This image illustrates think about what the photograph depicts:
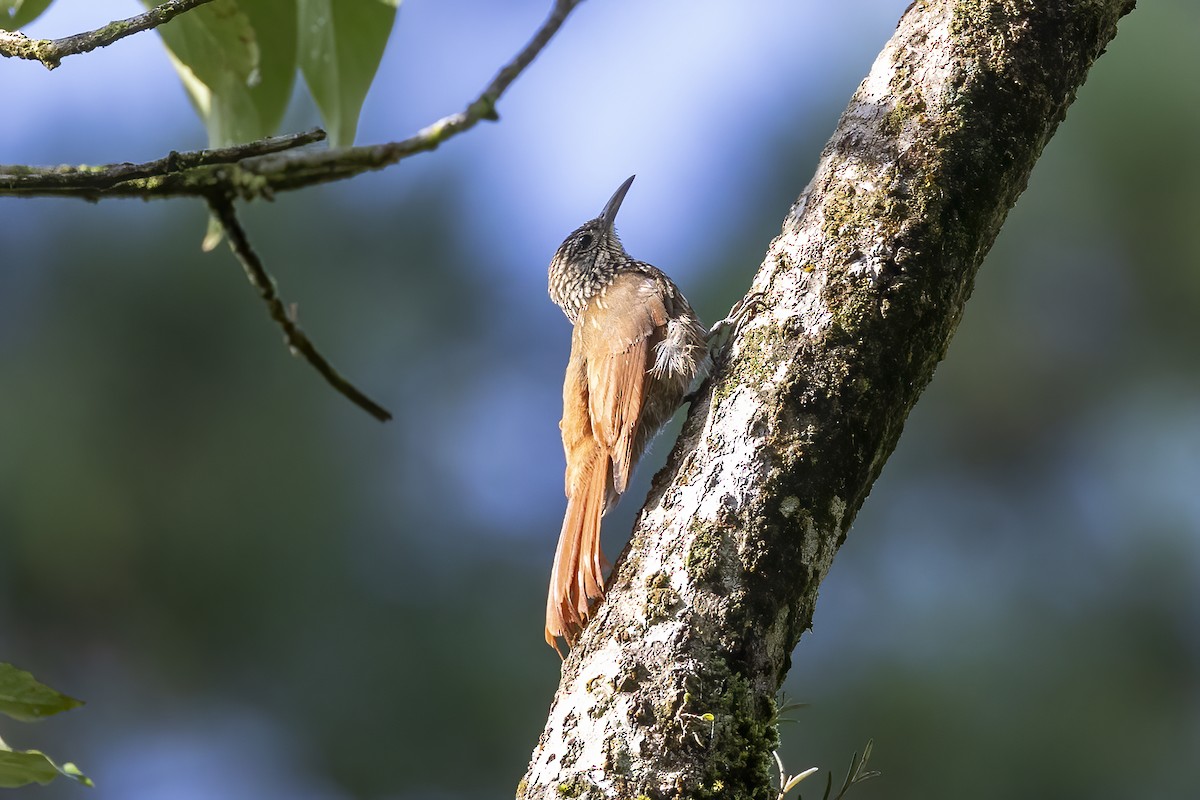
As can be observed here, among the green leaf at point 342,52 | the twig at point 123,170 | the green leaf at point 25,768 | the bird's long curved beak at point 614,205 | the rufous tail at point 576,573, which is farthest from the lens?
the bird's long curved beak at point 614,205

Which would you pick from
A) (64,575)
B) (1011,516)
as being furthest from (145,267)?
(1011,516)

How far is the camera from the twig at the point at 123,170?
1484mm

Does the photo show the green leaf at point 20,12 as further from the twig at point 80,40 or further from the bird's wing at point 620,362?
the bird's wing at point 620,362

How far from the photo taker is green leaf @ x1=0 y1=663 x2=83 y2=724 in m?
1.29

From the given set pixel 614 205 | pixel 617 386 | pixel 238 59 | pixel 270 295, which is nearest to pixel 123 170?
pixel 270 295

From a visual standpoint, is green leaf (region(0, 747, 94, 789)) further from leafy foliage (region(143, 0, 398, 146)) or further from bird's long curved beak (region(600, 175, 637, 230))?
bird's long curved beak (region(600, 175, 637, 230))

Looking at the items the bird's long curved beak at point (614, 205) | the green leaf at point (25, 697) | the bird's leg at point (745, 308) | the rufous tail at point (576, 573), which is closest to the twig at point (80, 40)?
the green leaf at point (25, 697)

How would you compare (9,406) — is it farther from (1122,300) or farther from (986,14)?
(1122,300)

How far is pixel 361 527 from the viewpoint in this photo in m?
9.59

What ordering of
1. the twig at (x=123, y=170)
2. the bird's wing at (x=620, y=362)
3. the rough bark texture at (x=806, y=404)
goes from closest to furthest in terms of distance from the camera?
the twig at (x=123, y=170), the rough bark texture at (x=806, y=404), the bird's wing at (x=620, y=362)

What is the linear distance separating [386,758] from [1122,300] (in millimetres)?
7651

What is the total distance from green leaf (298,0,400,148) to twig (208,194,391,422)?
269 mm

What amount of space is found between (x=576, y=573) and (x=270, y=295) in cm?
82

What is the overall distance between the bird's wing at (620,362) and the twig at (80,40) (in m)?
1.48
